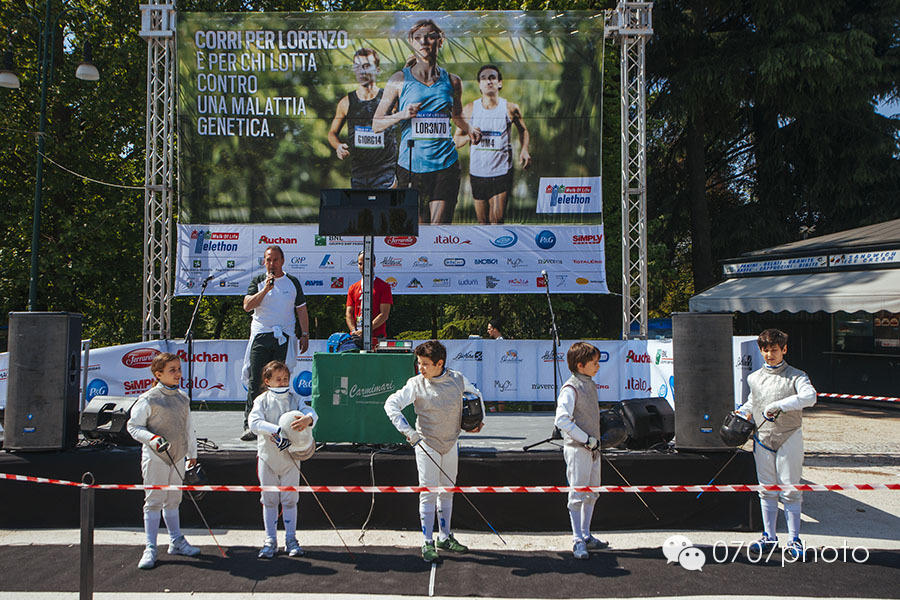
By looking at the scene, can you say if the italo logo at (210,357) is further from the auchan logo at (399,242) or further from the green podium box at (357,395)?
the green podium box at (357,395)

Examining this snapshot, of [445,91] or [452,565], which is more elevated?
[445,91]

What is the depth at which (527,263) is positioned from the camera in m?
12.7

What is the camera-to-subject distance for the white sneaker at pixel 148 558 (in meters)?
4.74

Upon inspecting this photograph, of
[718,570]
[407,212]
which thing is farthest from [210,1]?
[718,570]

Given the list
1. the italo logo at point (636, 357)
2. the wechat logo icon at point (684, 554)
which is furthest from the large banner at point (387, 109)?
the wechat logo icon at point (684, 554)

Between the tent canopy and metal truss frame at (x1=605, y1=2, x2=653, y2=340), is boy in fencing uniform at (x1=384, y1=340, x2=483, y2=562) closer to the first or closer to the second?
metal truss frame at (x1=605, y1=2, x2=653, y2=340)

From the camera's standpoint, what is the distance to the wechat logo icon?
15.9 feet

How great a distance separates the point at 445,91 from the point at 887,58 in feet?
49.1

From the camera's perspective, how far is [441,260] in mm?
12773

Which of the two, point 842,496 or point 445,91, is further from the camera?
point 445,91

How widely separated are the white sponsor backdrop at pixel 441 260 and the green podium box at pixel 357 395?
22.4 feet

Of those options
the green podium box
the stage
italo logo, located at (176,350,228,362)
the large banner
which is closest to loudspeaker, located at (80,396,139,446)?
the stage

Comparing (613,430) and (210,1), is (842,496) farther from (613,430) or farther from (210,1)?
(210,1)

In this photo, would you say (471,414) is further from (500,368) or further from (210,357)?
(210,357)
